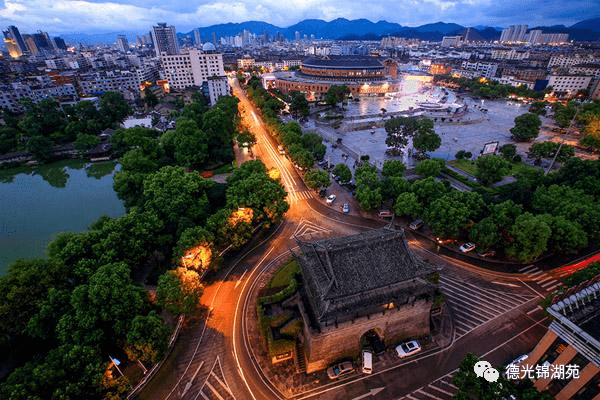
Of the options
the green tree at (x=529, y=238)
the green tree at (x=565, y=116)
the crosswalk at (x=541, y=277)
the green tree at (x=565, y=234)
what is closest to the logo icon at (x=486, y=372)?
the green tree at (x=529, y=238)

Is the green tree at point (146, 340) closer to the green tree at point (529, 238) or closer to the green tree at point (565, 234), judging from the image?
the green tree at point (529, 238)

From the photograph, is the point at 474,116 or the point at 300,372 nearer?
the point at 300,372

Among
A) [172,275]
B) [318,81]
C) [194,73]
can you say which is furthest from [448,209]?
[194,73]

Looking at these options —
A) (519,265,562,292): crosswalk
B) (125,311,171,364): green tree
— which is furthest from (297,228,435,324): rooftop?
(519,265,562,292): crosswalk

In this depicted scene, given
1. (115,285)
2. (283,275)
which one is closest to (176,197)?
(115,285)

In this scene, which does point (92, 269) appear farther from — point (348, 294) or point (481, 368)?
point (481, 368)

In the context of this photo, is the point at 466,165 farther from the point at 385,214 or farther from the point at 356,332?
the point at 356,332

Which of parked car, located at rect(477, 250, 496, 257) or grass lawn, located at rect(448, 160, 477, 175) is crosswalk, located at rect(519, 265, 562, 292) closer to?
parked car, located at rect(477, 250, 496, 257)
